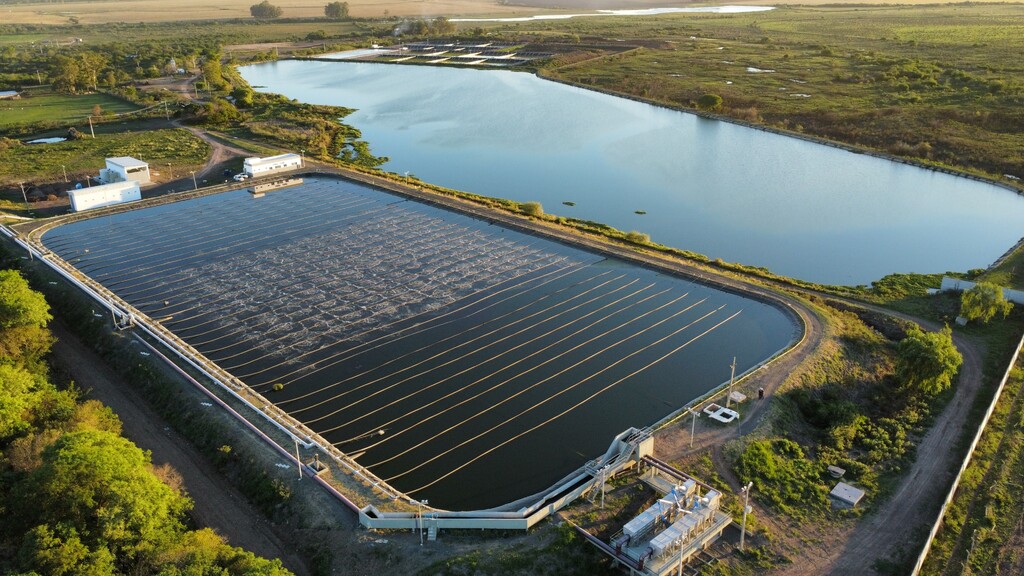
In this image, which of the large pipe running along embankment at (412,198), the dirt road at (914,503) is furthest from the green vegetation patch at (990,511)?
the large pipe running along embankment at (412,198)

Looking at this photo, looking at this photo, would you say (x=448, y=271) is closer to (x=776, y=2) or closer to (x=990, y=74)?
(x=990, y=74)

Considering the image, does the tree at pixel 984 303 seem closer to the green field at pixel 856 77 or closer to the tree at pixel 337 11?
the green field at pixel 856 77

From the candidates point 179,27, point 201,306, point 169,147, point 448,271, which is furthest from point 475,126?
point 179,27

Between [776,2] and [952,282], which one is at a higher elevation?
[776,2]

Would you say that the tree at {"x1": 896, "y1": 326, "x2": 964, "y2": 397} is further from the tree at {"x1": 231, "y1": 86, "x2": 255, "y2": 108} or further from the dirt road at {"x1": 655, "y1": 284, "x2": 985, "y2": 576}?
the tree at {"x1": 231, "y1": 86, "x2": 255, "y2": 108}

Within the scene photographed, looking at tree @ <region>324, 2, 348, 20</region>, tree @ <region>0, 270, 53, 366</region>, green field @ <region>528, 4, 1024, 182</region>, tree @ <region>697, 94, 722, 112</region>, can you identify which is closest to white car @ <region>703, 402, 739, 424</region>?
tree @ <region>0, 270, 53, 366</region>

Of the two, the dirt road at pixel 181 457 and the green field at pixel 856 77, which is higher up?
the green field at pixel 856 77

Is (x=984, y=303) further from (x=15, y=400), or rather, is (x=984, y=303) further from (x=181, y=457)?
(x=15, y=400)
